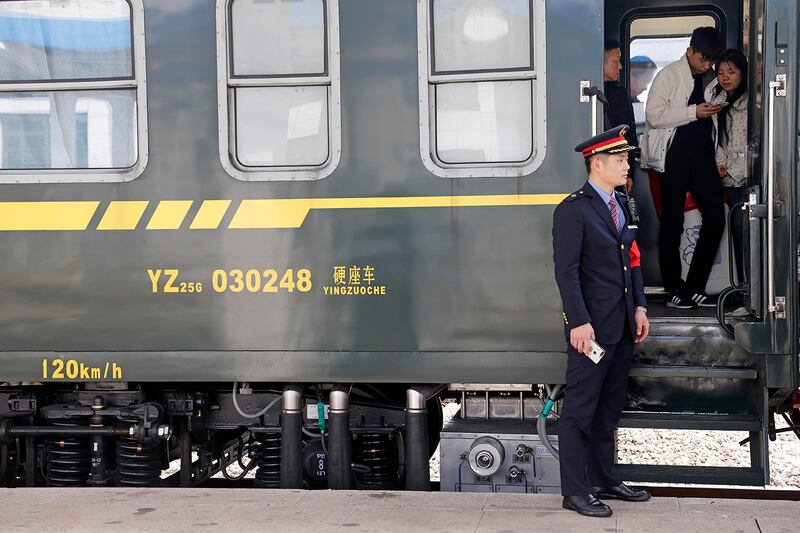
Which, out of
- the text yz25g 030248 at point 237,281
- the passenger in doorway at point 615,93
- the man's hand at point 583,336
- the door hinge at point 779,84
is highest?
the passenger in doorway at point 615,93

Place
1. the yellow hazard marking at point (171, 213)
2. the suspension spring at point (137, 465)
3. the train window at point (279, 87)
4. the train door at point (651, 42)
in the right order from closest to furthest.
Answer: the train window at point (279, 87) < the yellow hazard marking at point (171, 213) < the suspension spring at point (137, 465) < the train door at point (651, 42)

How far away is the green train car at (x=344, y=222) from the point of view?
5.36 m

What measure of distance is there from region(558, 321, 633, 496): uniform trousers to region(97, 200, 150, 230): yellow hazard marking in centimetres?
262

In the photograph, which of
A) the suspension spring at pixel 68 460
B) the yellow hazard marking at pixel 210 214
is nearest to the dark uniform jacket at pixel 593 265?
the yellow hazard marking at pixel 210 214

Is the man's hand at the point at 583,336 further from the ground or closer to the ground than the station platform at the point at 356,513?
further from the ground

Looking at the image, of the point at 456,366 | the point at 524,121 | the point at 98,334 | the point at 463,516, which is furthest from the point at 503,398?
the point at 98,334

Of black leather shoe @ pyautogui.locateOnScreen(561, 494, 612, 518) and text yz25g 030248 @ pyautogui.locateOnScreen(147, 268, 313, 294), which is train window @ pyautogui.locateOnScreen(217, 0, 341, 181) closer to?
text yz25g 030248 @ pyautogui.locateOnScreen(147, 268, 313, 294)

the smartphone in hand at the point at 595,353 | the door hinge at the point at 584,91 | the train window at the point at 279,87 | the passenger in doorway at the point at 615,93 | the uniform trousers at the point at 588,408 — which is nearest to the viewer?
the smartphone in hand at the point at 595,353

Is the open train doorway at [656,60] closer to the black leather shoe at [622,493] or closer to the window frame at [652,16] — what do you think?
the window frame at [652,16]

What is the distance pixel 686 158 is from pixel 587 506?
2612mm

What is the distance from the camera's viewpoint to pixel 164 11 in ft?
18.6

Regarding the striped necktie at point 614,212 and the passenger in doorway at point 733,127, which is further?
the passenger in doorway at point 733,127

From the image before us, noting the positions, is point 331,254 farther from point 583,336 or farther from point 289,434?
point 583,336

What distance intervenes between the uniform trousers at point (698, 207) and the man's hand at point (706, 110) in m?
0.23
